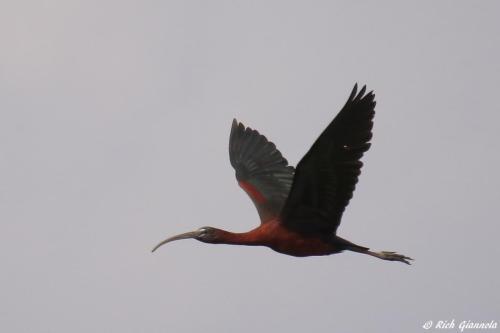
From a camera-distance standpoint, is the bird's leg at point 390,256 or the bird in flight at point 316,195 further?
the bird's leg at point 390,256

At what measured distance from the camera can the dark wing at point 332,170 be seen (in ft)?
68.4

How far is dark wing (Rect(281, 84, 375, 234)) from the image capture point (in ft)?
68.4

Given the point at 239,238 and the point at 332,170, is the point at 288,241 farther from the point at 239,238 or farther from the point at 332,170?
the point at 332,170

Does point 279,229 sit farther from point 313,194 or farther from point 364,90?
point 364,90

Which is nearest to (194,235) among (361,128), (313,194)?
(313,194)

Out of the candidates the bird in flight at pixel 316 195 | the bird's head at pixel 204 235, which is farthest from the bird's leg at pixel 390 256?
the bird's head at pixel 204 235

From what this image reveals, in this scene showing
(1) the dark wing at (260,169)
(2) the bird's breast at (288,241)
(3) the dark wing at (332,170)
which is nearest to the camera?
(3) the dark wing at (332,170)

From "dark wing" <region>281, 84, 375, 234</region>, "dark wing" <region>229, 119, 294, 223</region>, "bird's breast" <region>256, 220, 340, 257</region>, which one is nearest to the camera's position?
"dark wing" <region>281, 84, 375, 234</region>

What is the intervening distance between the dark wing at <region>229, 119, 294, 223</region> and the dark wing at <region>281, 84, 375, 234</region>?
82.4 inches

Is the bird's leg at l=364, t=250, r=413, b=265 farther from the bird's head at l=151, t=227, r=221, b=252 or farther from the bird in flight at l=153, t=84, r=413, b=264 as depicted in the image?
the bird's head at l=151, t=227, r=221, b=252

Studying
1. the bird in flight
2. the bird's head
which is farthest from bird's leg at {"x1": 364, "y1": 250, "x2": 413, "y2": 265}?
the bird's head

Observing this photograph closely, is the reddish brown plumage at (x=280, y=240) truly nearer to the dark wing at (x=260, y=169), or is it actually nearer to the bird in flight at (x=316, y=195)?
the bird in flight at (x=316, y=195)

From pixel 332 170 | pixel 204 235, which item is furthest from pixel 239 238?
pixel 332 170

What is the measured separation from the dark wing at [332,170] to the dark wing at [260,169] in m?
2.09
